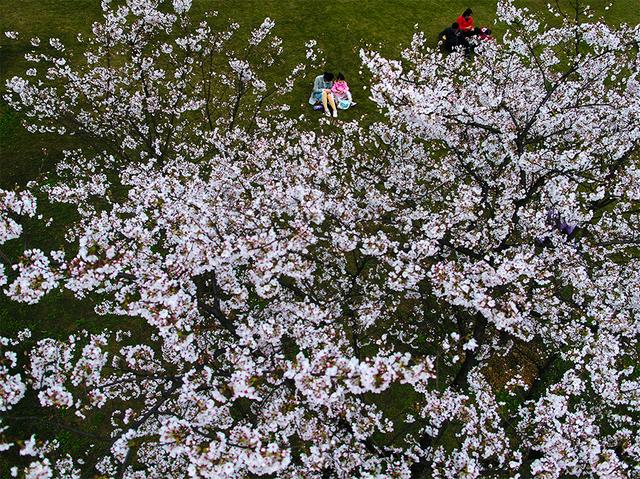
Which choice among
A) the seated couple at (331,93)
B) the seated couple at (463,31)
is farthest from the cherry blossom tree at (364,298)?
the seated couple at (463,31)

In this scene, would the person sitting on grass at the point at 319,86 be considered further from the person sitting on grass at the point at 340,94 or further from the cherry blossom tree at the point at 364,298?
the cherry blossom tree at the point at 364,298

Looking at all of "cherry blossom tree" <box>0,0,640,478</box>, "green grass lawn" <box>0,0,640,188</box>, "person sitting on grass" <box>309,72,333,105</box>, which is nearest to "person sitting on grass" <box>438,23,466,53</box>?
"green grass lawn" <box>0,0,640,188</box>

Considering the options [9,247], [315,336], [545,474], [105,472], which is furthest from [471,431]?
[9,247]

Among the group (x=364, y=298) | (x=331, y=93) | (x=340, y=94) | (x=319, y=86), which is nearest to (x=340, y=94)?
(x=340, y=94)

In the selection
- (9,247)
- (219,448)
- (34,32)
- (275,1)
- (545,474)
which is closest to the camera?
(219,448)

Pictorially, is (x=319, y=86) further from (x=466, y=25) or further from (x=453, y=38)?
(x=466, y=25)

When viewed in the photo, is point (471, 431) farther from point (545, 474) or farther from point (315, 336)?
point (315, 336)

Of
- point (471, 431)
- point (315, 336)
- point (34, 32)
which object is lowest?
point (471, 431)
